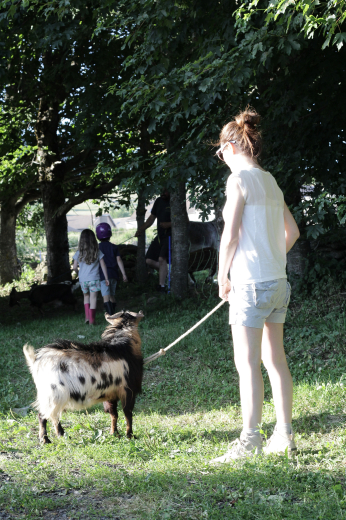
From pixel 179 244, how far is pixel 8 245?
917 cm

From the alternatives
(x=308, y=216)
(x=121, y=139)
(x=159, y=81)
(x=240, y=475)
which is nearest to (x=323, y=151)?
(x=308, y=216)

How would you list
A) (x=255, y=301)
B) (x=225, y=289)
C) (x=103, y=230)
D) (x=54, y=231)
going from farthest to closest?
(x=54, y=231) < (x=103, y=230) < (x=225, y=289) < (x=255, y=301)

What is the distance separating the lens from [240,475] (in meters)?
3.09

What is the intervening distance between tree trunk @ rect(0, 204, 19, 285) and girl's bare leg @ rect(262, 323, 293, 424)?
1476 cm

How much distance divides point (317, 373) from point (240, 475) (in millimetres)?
2678

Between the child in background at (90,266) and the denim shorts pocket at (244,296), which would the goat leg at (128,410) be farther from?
the child in background at (90,266)

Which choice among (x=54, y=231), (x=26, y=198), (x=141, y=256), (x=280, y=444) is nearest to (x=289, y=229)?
(x=280, y=444)

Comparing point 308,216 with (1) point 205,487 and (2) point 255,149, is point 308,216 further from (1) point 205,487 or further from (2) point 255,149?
(1) point 205,487

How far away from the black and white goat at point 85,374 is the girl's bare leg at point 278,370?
1.30m

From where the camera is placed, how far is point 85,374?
386cm

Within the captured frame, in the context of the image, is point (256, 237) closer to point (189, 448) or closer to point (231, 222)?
point (231, 222)

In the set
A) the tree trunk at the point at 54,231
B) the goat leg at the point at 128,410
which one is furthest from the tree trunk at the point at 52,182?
the goat leg at the point at 128,410

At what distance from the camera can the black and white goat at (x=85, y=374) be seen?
12.4ft

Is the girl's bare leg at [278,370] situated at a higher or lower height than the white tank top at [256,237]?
lower
